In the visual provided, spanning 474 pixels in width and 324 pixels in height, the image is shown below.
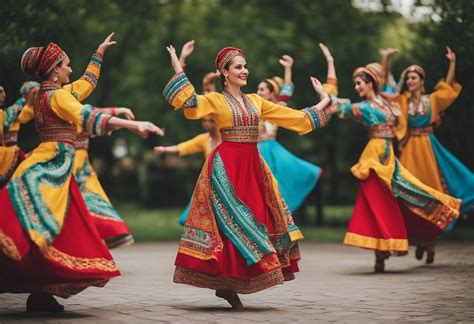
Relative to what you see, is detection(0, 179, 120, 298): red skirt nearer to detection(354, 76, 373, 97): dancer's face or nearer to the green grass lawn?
detection(354, 76, 373, 97): dancer's face

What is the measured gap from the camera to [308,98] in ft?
61.8

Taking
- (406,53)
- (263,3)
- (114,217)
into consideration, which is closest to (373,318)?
(114,217)

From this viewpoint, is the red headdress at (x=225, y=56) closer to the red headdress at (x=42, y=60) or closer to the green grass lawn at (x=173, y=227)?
the red headdress at (x=42, y=60)

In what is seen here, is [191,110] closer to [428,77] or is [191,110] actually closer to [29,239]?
[29,239]

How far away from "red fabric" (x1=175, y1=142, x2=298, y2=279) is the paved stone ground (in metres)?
0.33

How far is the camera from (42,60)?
7223mm

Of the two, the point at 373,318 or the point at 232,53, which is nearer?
the point at 373,318

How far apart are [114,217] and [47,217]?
14.3 ft

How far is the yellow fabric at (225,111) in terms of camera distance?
7.39 m

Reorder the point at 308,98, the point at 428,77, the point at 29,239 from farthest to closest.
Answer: the point at 308,98 < the point at 428,77 < the point at 29,239

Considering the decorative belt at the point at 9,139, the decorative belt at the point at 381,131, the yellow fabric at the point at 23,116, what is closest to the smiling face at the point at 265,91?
the decorative belt at the point at 381,131

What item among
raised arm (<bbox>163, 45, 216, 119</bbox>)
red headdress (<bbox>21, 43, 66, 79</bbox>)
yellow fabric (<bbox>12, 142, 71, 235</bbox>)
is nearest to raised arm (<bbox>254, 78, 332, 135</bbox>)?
raised arm (<bbox>163, 45, 216, 119</bbox>)

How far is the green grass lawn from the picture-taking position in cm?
1708

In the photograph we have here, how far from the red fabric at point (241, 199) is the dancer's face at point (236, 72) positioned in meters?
0.53
